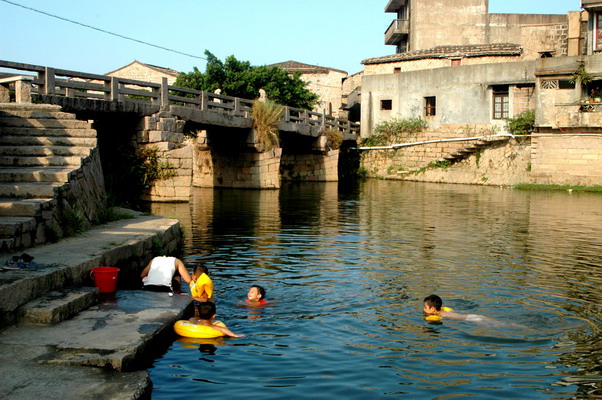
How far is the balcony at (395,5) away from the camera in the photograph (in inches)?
2047

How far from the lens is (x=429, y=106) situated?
40.3 meters

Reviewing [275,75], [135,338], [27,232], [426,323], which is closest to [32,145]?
[27,232]

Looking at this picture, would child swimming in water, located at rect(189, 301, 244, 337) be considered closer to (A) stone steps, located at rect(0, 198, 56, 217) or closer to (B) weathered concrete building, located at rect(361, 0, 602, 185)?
(A) stone steps, located at rect(0, 198, 56, 217)

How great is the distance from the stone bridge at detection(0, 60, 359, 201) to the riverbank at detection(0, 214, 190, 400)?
28.8 ft

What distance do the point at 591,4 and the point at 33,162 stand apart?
28.7 metres

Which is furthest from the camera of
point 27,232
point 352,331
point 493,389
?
point 27,232

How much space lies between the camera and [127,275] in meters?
11.1

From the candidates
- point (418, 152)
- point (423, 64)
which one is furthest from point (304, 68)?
point (418, 152)

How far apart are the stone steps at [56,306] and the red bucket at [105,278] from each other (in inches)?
16.2

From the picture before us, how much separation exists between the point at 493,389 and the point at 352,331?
234 cm

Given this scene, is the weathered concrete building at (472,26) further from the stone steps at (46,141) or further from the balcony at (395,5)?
the stone steps at (46,141)

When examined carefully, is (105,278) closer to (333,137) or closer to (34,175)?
(34,175)

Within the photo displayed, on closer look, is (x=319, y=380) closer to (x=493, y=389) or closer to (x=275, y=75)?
(x=493, y=389)

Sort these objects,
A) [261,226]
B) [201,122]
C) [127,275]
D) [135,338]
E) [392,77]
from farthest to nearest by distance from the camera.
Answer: [392,77] < [201,122] < [261,226] < [127,275] < [135,338]
